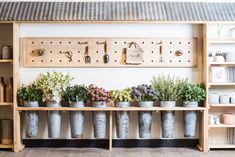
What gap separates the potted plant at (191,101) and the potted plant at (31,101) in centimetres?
184

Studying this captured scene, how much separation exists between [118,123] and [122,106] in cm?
23

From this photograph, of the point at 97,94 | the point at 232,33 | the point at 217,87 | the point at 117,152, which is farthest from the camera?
the point at 217,87

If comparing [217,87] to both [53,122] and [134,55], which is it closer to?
[134,55]

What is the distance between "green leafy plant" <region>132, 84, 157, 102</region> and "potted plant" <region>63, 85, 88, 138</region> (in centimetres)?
62

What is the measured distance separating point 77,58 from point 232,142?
7.64 feet

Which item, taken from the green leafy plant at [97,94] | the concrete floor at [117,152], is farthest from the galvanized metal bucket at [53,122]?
the green leafy plant at [97,94]

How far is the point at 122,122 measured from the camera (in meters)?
4.93

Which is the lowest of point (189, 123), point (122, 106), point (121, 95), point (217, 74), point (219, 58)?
point (189, 123)

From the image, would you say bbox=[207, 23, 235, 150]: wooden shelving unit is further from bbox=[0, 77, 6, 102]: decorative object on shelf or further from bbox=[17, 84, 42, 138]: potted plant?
bbox=[0, 77, 6, 102]: decorative object on shelf

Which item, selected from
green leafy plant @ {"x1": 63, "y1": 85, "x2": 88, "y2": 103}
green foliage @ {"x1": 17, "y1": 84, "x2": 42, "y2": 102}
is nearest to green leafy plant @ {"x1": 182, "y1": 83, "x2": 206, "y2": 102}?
green leafy plant @ {"x1": 63, "y1": 85, "x2": 88, "y2": 103}

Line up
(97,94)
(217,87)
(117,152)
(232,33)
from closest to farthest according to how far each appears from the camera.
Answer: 1. (97,94)
2. (117,152)
3. (232,33)
4. (217,87)

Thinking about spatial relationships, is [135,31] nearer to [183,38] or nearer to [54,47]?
[183,38]

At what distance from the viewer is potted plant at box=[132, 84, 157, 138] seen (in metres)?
4.90

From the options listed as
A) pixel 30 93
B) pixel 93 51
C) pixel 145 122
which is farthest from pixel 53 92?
pixel 145 122
